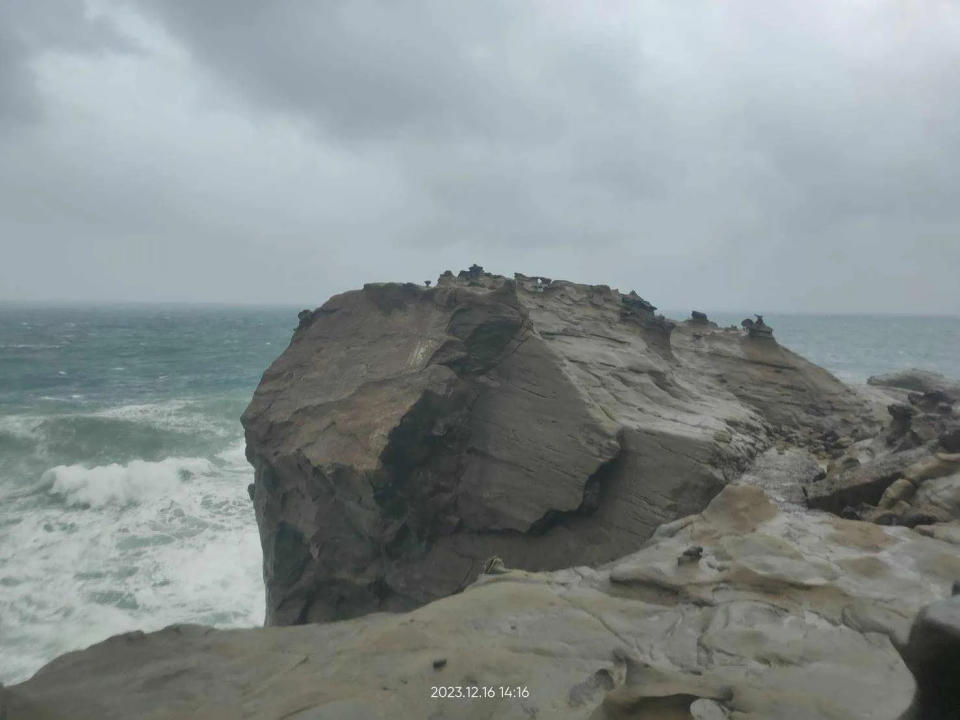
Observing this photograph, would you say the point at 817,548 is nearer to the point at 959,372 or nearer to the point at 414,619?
the point at 414,619

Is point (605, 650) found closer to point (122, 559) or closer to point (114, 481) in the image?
point (122, 559)

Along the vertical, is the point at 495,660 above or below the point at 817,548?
below

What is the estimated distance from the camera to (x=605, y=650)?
145 inches

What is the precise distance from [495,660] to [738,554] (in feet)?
7.51

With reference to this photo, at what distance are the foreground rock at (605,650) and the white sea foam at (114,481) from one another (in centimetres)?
1186

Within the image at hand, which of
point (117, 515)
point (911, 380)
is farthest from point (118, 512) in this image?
point (911, 380)

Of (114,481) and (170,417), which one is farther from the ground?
(170,417)

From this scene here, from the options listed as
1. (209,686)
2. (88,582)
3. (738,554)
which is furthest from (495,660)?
(88,582)

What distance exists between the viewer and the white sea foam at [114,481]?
14734 mm

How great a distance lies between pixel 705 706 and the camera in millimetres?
2715

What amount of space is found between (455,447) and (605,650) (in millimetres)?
4517
